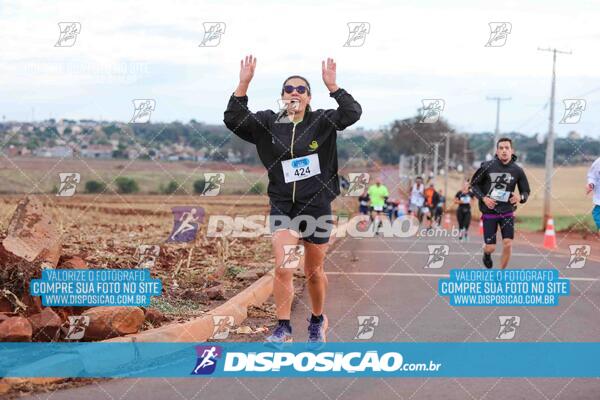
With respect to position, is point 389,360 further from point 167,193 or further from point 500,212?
point 167,193

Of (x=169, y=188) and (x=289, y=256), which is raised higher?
(x=289, y=256)

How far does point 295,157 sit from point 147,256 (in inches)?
208

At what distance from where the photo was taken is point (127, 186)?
165 ft

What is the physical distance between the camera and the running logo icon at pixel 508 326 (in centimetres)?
878

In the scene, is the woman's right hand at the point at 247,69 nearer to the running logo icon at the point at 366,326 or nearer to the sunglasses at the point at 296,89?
the sunglasses at the point at 296,89

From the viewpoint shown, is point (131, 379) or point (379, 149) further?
point (379, 149)

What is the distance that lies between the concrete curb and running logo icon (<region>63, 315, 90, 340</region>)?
271mm

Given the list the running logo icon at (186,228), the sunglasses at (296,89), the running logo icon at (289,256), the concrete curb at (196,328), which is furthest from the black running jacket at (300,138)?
the running logo icon at (186,228)

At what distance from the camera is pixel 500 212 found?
13039 mm

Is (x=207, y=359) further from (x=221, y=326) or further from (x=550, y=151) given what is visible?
(x=550, y=151)

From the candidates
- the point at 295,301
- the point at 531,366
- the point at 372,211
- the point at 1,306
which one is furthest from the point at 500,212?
the point at 372,211

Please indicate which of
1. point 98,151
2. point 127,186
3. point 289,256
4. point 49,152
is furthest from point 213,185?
point 127,186

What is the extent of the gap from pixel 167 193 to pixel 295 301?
39.7m

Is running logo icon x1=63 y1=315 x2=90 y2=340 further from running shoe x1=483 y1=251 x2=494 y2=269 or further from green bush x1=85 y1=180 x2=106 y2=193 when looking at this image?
green bush x1=85 y1=180 x2=106 y2=193
